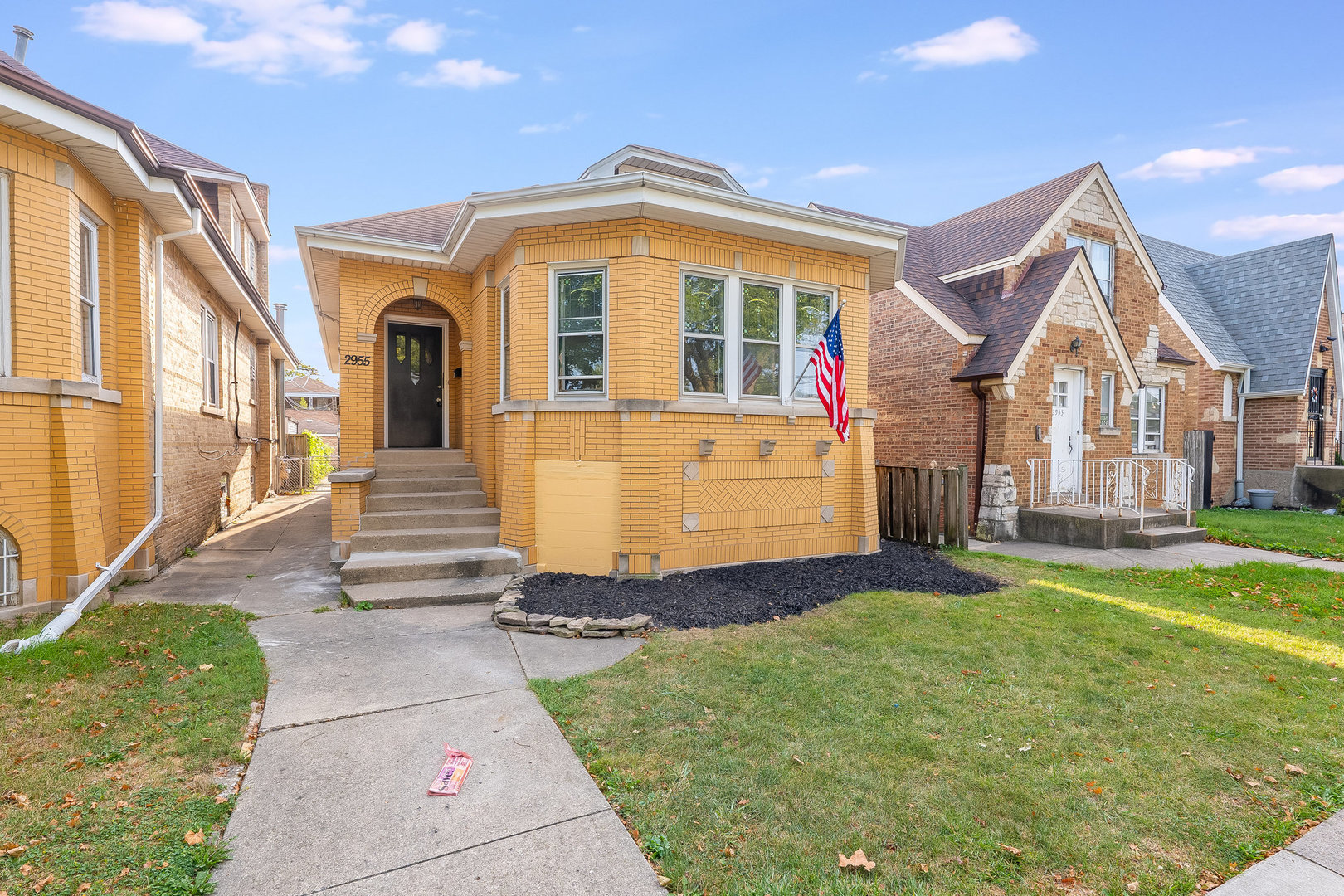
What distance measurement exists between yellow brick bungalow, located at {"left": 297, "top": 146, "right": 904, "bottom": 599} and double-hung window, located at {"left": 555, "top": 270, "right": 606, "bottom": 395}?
0.08 feet

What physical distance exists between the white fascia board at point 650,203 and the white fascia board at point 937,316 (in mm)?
4899

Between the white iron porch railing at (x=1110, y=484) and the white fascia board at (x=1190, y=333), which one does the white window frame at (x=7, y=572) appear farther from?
the white fascia board at (x=1190, y=333)

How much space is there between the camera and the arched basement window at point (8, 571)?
5.71 metres

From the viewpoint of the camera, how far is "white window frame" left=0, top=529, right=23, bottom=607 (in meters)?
5.71

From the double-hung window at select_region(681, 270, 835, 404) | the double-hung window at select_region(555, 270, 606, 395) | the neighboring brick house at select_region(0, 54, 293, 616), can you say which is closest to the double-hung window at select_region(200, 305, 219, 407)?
the neighboring brick house at select_region(0, 54, 293, 616)

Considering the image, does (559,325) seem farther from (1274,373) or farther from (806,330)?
(1274,373)

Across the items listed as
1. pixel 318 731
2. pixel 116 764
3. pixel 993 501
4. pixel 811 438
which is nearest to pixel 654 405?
pixel 811 438

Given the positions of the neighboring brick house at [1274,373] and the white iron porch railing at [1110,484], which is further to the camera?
the neighboring brick house at [1274,373]

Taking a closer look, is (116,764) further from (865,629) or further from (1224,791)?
(1224,791)

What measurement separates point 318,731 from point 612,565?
13.3 ft

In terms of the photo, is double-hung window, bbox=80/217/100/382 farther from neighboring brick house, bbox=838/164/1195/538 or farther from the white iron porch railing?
the white iron porch railing

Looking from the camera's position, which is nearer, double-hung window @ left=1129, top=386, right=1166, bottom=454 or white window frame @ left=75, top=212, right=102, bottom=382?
white window frame @ left=75, top=212, right=102, bottom=382

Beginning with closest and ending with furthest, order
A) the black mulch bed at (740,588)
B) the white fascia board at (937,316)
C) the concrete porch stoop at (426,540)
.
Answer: the black mulch bed at (740,588) < the concrete porch stoop at (426,540) < the white fascia board at (937,316)

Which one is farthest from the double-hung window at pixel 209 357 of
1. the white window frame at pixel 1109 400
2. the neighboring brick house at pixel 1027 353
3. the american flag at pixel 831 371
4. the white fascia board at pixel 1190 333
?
the white fascia board at pixel 1190 333
